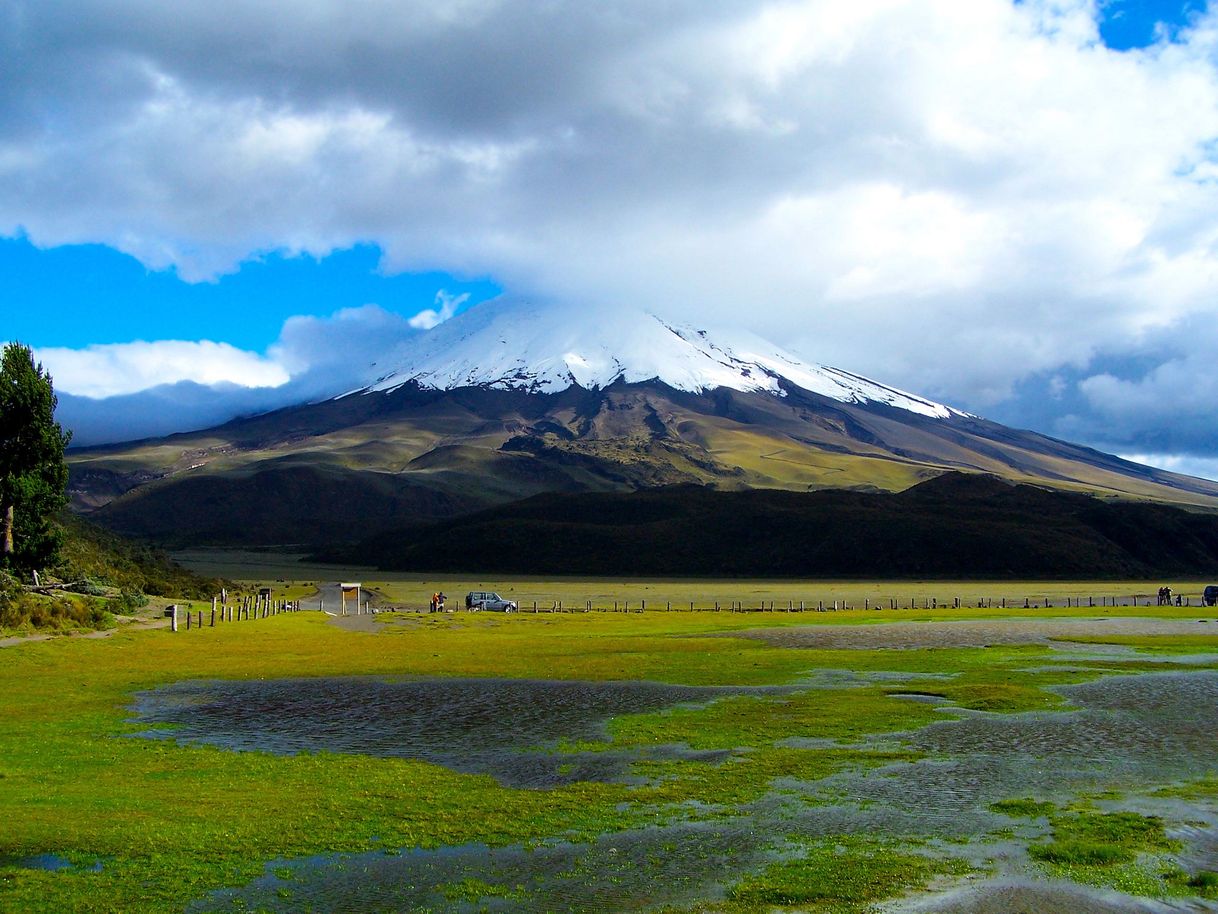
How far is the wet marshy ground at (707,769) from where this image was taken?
13242mm

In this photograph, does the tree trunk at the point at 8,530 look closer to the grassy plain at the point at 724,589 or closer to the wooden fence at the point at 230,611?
the wooden fence at the point at 230,611

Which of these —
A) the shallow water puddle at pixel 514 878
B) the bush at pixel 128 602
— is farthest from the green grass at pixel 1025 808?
the bush at pixel 128 602

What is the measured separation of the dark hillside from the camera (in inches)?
6152

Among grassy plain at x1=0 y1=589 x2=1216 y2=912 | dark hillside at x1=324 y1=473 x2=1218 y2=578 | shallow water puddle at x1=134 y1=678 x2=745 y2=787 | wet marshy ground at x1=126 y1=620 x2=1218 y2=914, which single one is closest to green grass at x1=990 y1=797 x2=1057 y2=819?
wet marshy ground at x1=126 y1=620 x2=1218 y2=914

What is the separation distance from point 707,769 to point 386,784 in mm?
6290

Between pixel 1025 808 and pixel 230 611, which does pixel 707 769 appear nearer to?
pixel 1025 808

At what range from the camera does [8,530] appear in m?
50.7

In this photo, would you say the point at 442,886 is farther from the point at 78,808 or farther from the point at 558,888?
the point at 78,808

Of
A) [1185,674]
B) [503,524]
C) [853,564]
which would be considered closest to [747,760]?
[1185,674]

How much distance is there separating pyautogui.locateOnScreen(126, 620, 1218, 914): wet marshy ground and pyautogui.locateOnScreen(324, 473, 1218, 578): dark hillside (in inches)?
4858

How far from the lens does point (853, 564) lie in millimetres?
158000

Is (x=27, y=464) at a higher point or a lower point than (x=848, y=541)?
higher

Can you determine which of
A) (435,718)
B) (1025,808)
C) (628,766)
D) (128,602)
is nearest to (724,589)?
(128,602)

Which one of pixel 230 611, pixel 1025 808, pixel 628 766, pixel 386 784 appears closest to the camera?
pixel 1025 808
